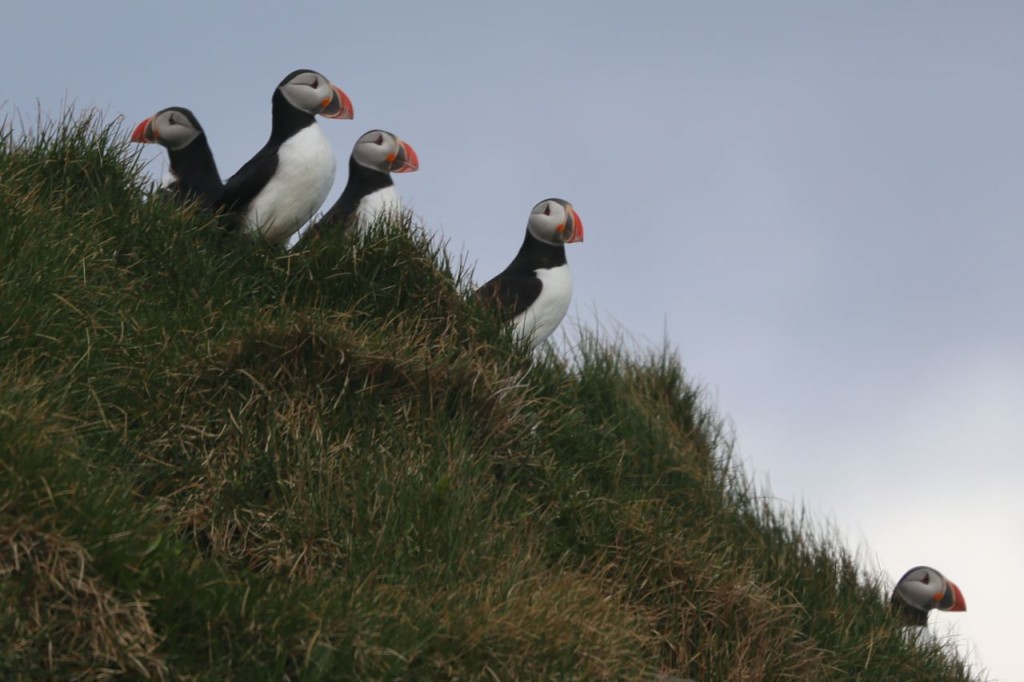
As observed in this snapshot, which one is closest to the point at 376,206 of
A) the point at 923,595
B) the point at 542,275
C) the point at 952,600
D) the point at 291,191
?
the point at 291,191

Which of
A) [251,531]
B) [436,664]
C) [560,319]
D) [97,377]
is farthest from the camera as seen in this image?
[560,319]

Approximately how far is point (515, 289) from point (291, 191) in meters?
1.55

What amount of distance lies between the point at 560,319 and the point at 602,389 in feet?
1.74

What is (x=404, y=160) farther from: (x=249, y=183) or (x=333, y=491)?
(x=333, y=491)

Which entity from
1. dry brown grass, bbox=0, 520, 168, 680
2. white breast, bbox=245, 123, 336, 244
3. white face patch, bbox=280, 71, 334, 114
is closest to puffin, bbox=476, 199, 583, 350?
white breast, bbox=245, 123, 336, 244

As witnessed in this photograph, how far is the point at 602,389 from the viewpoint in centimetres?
847

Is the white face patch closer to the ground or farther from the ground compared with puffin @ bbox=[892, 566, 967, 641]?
farther from the ground

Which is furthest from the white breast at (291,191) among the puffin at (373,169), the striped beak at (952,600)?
the striped beak at (952,600)

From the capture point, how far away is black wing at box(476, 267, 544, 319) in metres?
8.43

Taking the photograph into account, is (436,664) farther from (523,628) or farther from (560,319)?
→ (560,319)

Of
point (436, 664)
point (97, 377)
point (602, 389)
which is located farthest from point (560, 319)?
point (436, 664)

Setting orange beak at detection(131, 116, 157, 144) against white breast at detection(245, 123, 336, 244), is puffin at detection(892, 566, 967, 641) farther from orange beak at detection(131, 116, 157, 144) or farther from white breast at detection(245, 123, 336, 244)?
orange beak at detection(131, 116, 157, 144)

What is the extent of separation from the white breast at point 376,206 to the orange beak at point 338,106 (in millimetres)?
471

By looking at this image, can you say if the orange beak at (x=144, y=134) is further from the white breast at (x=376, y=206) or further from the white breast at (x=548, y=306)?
the white breast at (x=548, y=306)
